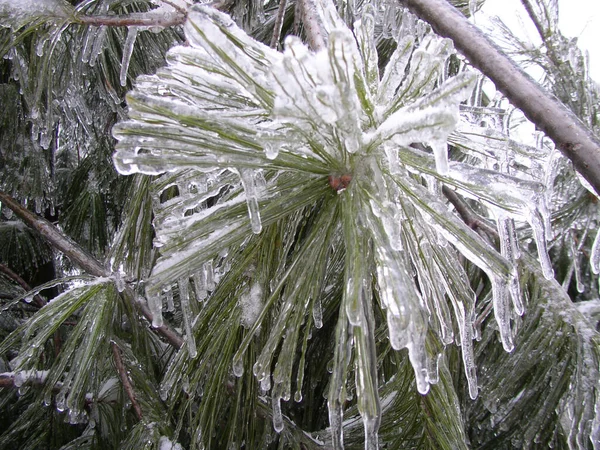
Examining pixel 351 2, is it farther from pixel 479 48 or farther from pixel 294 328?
pixel 294 328

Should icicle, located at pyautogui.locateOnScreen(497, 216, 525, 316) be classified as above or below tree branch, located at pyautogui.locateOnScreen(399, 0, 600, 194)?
below

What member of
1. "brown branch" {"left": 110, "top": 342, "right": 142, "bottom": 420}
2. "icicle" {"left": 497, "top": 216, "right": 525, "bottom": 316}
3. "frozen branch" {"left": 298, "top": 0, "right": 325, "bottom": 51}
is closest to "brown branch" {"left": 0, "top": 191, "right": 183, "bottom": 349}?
"brown branch" {"left": 110, "top": 342, "right": 142, "bottom": 420}

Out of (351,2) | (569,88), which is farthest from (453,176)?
(569,88)

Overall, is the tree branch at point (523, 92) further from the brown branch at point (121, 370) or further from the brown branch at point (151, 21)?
the brown branch at point (121, 370)

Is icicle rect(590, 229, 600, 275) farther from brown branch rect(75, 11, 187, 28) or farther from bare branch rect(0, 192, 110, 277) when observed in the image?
bare branch rect(0, 192, 110, 277)

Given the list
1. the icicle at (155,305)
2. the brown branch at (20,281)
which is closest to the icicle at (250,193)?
the icicle at (155,305)

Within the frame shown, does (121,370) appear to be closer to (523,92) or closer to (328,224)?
(328,224)

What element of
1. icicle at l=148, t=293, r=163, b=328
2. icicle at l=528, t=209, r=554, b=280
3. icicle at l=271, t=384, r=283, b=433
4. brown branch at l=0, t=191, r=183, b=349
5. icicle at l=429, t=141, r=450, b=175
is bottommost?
brown branch at l=0, t=191, r=183, b=349
